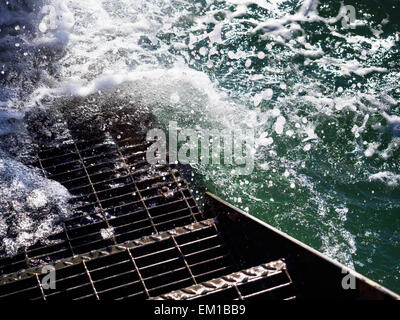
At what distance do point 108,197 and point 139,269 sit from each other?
108 centimetres

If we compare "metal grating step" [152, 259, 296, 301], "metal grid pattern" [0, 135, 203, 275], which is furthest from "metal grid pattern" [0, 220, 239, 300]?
"metal grating step" [152, 259, 296, 301]

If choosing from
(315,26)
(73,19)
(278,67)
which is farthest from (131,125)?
(315,26)

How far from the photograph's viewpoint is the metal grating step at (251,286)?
320cm

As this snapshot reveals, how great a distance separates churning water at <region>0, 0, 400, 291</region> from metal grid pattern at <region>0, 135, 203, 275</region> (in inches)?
7.2

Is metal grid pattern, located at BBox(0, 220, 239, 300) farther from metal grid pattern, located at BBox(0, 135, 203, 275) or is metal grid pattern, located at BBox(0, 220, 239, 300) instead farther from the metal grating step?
the metal grating step

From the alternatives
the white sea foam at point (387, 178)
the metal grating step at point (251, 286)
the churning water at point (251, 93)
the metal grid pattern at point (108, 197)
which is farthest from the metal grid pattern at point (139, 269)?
the white sea foam at point (387, 178)

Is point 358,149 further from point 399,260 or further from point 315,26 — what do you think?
point 315,26

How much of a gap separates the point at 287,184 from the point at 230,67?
2398mm

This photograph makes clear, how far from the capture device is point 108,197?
14.7 ft

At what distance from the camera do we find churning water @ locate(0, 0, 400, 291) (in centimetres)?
477

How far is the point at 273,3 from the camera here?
7980 mm

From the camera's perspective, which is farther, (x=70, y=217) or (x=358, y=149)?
(x=358, y=149)

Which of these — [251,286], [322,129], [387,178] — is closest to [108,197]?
[251,286]

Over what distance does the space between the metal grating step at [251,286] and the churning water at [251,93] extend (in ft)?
4.65
